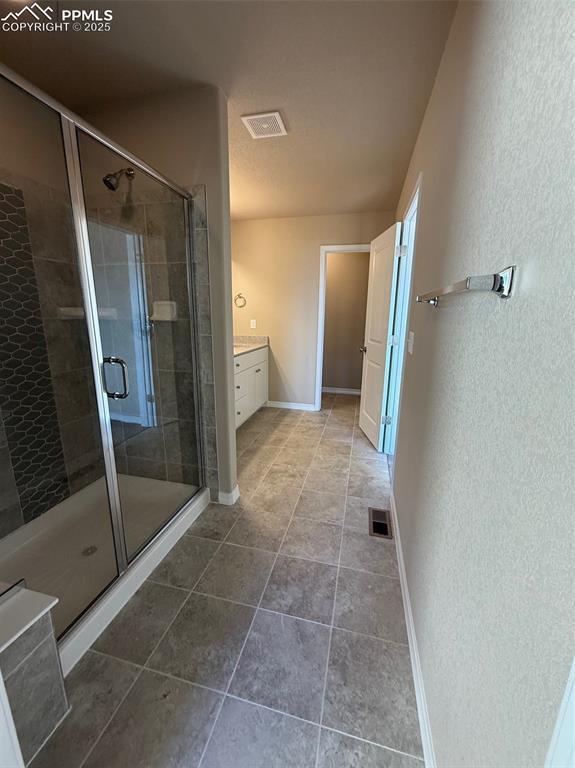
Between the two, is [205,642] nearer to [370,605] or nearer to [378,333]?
[370,605]

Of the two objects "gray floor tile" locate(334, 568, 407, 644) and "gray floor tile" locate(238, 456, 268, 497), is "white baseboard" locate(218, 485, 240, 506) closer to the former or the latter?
"gray floor tile" locate(238, 456, 268, 497)

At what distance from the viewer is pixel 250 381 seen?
374 cm

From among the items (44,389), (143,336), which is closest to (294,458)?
(143,336)

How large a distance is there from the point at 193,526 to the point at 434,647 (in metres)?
1.49

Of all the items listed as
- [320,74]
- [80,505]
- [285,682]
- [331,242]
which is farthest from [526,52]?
[331,242]

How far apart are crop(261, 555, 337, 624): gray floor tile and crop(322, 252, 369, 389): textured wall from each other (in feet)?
12.4

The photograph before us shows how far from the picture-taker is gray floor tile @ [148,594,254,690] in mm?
1203

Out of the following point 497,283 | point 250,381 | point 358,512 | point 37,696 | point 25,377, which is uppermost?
point 497,283

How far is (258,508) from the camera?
87.6 inches

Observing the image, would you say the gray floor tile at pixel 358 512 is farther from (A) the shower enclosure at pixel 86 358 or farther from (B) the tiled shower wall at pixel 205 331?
(A) the shower enclosure at pixel 86 358

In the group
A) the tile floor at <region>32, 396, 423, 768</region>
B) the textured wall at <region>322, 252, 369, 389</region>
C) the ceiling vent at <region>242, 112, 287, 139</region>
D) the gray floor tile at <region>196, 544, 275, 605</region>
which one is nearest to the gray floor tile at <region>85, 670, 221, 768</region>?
the tile floor at <region>32, 396, 423, 768</region>

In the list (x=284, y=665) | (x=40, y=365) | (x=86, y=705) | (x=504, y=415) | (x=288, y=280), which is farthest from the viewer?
(x=288, y=280)

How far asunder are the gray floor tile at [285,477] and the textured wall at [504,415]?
4.65ft

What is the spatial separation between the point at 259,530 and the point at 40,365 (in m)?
1.69
